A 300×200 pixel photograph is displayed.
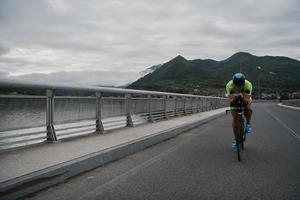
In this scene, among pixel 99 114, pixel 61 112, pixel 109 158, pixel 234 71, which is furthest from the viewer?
pixel 234 71

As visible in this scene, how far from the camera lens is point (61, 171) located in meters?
6.76

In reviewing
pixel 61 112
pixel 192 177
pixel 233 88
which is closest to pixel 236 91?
pixel 233 88

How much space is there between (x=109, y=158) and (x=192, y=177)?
7.10 ft

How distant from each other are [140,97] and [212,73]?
143744 mm

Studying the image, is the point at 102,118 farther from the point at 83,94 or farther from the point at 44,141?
the point at 44,141

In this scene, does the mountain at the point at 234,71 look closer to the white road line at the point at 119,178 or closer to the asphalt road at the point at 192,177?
the asphalt road at the point at 192,177

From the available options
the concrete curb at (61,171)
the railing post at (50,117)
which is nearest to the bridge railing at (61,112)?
the railing post at (50,117)

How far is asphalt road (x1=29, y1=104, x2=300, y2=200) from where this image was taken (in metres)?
5.98

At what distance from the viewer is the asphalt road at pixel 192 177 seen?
5.98m

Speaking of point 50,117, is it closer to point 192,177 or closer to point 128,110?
point 192,177

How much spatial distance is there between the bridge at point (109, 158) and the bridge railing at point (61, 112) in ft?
0.07

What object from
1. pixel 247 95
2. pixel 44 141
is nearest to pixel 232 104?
pixel 247 95

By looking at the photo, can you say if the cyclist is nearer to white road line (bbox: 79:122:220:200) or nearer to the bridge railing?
white road line (bbox: 79:122:220:200)

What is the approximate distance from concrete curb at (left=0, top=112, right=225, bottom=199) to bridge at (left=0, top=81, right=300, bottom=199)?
0.01 metres
